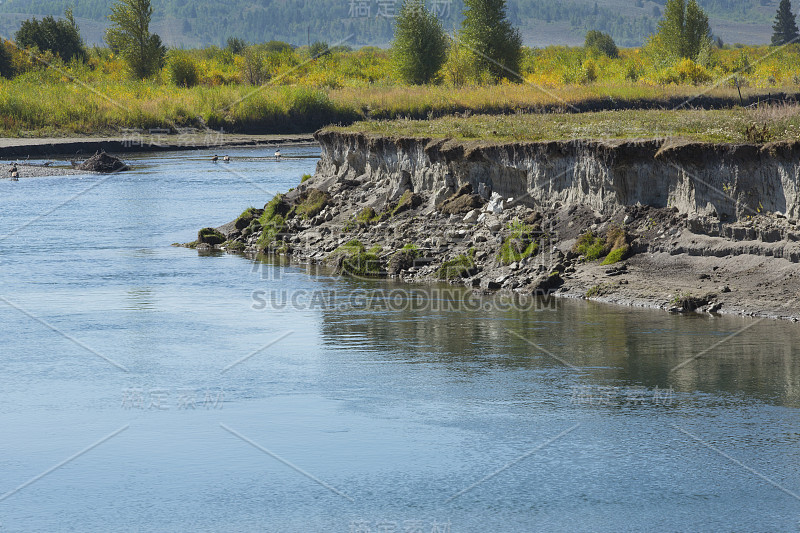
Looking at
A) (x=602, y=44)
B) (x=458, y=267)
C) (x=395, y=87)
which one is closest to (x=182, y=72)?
(x=395, y=87)

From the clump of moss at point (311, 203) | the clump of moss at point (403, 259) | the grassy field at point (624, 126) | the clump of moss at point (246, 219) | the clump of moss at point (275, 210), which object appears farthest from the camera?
the clump of moss at point (246, 219)

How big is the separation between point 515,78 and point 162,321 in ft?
212

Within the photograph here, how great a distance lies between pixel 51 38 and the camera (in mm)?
105938

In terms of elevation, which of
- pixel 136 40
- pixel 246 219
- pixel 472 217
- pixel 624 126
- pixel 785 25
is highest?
pixel 785 25

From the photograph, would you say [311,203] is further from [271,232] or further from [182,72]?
[182,72]

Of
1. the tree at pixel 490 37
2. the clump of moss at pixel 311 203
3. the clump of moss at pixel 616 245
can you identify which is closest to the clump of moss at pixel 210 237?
the clump of moss at pixel 311 203

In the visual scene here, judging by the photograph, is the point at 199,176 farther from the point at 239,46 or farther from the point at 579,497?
the point at 239,46

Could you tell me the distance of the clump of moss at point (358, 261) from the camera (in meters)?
24.5

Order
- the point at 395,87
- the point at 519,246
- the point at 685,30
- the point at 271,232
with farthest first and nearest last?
the point at 685,30, the point at 395,87, the point at 271,232, the point at 519,246

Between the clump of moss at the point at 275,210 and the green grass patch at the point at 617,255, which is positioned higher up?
the clump of moss at the point at 275,210

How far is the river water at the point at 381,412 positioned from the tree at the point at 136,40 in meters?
74.9

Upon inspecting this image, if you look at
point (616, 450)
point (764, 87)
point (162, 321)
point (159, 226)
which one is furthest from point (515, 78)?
point (616, 450)

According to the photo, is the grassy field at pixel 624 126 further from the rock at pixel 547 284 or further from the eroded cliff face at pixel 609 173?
the rock at pixel 547 284

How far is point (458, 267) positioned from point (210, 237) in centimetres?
1002
